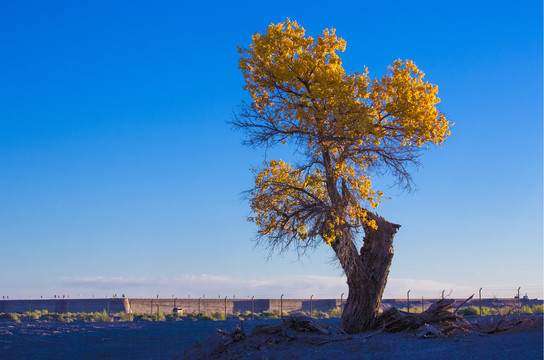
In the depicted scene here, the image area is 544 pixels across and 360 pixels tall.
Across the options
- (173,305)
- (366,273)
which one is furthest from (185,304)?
(366,273)

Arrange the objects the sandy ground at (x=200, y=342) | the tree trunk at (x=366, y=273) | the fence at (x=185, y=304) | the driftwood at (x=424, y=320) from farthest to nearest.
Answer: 1. the fence at (x=185, y=304)
2. the tree trunk at (x=366, y=273)
3. the driftwood at (x=424, y=320)
4. the sandy ground at (x=200, y=342)

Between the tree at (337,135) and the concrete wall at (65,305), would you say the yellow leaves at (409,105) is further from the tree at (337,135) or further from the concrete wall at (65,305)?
the concrete wall at (65,305)

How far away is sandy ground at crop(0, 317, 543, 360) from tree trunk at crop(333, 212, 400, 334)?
2.21m

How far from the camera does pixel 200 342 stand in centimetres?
2295

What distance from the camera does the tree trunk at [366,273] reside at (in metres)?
18.8

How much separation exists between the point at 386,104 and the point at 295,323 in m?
7.63

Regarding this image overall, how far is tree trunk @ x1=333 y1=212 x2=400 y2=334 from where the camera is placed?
18.8 metres

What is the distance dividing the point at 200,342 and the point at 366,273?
26.3ft

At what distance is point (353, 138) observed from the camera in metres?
17.9

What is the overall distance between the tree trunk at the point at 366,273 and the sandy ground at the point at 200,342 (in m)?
2.21

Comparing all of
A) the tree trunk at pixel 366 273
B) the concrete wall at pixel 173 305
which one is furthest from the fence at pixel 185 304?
the tree trunk at pixel 366 273

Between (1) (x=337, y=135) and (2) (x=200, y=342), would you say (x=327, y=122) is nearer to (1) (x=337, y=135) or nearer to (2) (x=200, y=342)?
(1) (x=337, y=135)

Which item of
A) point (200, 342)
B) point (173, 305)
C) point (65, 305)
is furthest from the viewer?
point (65, 305)

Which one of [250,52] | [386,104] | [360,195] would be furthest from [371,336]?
[250,52]
